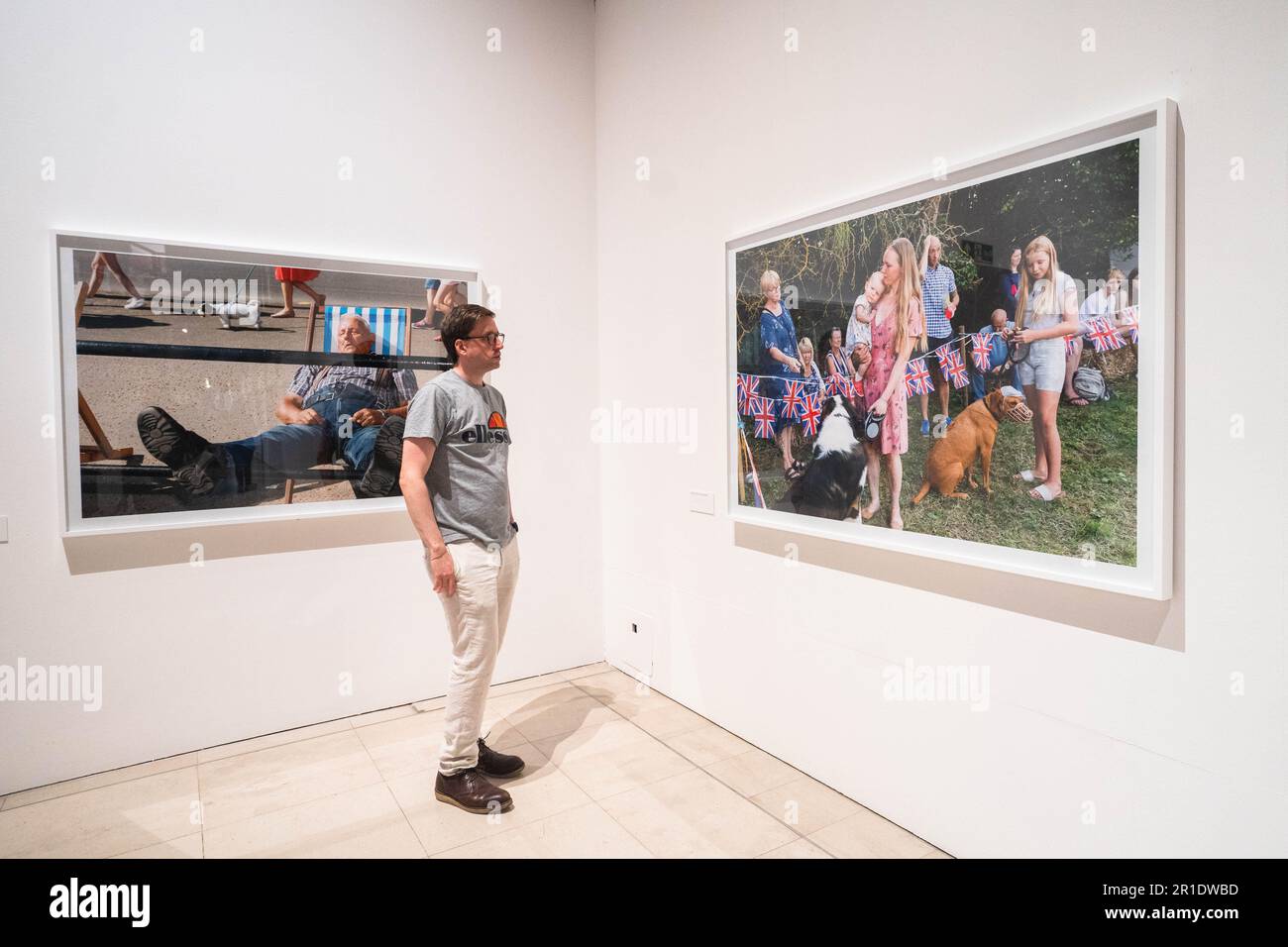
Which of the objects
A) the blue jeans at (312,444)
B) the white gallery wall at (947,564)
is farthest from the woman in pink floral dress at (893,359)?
the blue jeans at (312,444)

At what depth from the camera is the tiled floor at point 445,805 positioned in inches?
93.5

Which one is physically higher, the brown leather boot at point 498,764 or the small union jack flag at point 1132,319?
the small union jack flag at point 1132,319

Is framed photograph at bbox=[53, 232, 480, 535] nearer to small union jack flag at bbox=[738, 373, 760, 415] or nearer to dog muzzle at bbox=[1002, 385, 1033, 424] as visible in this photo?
small union jack flag at bbox=[738, 373, 760, 415]

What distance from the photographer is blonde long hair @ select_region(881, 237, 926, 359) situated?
2.28 meters

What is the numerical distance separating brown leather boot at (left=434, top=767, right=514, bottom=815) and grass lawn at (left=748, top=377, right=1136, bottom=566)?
1653mm

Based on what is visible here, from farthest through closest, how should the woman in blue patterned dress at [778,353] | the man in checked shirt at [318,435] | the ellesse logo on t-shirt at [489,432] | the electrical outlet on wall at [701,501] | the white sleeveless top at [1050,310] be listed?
the electrical outlet on wall at [701,501] → the man in checked shirt at [318,435] → the woman in blue patterned dress at [778,353] → the ellesse logo on t-shirt at [489,432] → the white sleeveless top at [1050,310]

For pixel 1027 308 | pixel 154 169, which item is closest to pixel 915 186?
pixel 1027 308

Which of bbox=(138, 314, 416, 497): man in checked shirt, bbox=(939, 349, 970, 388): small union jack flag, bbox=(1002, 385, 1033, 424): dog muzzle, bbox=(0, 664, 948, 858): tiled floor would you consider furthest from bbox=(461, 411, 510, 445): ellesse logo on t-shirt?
bbox=(1002, 385, 1033, 424): dog muzzle

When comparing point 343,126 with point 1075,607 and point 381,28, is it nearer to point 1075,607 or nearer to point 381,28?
point 381,28

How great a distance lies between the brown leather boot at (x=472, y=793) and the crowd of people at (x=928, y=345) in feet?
5.00

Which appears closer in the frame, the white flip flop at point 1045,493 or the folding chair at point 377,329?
the white flip flop at point 1045,493

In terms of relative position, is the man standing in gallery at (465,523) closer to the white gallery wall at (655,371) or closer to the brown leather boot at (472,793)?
the brown leather boot at (472,793)

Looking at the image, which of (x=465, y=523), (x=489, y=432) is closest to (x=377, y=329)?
(x=489, y=432)
